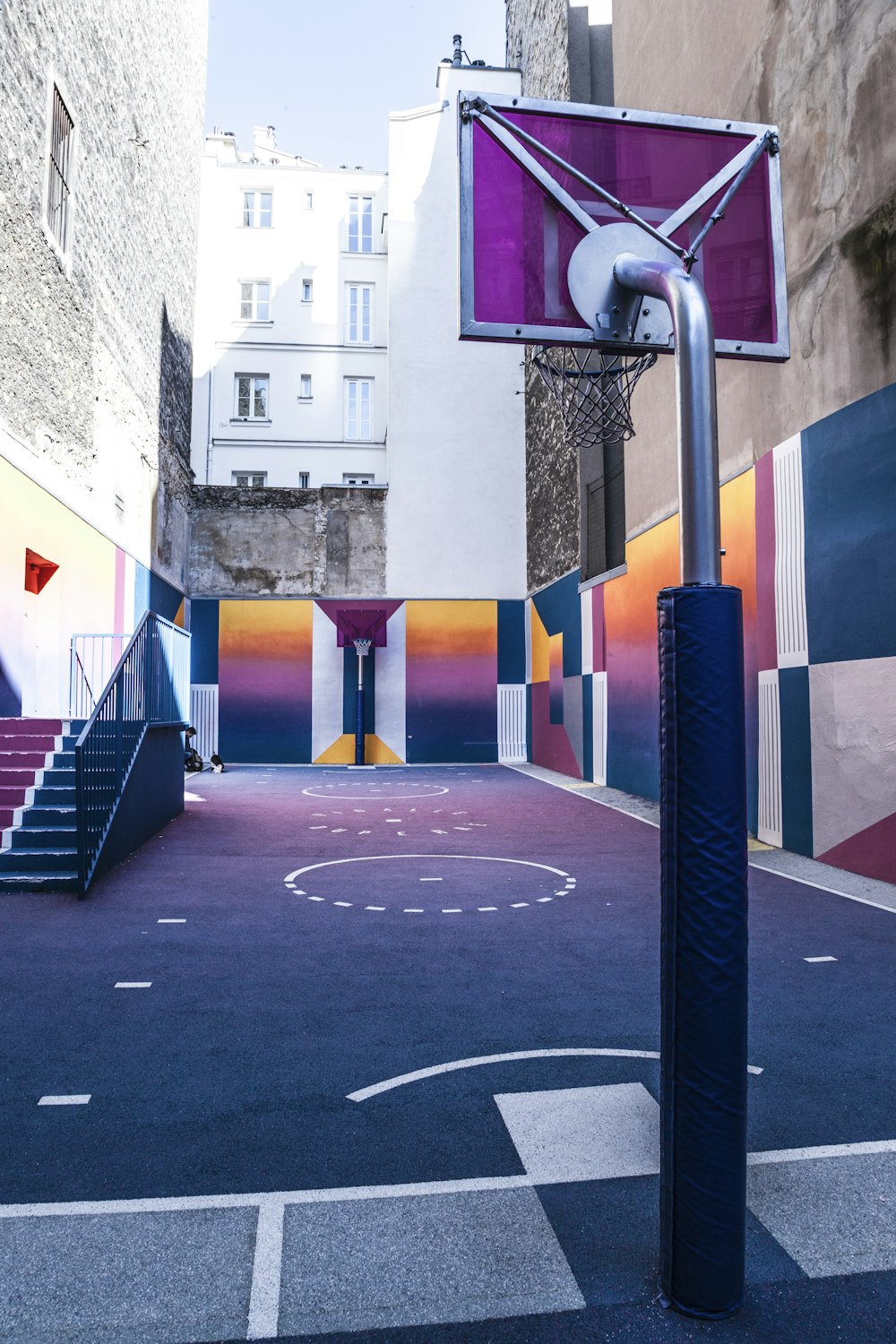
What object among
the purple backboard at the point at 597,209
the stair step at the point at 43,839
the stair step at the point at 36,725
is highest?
the purple backboard at the point at 597,209

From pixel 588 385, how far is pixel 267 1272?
6.57 metres

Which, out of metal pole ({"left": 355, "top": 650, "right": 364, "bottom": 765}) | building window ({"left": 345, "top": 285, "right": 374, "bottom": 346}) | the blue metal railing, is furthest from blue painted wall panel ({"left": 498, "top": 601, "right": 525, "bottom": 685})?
the blue metal railing

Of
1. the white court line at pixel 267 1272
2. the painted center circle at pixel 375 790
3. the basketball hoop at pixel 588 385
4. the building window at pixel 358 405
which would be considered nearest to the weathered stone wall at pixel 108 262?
the painted center circle at pixel 375 790

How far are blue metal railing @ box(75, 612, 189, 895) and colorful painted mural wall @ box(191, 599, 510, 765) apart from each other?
7.69m

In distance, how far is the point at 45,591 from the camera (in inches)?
388

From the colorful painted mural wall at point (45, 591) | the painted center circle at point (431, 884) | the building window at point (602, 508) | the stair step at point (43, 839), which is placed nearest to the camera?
the painted center circle at point (431, 884)

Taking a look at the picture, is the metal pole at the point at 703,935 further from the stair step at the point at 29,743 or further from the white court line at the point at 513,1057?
the stair step at the point at 29,743

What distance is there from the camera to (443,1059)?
122 inches

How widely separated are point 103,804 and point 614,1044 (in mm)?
4426

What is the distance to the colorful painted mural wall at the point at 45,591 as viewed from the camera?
8.63 meters

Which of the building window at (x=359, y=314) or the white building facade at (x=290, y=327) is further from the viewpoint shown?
the building window at (x=359, y=314)

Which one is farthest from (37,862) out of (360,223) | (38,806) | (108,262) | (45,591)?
(360,223)

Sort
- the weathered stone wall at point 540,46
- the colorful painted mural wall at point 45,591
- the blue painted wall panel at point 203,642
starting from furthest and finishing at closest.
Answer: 1. the blue painted wall panel at point 203,642
2. the weathered stone wall at point 540,46
3. the colorful painted mural wall at point 45,591

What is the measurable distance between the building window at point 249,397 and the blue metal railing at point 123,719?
42.0 feet
